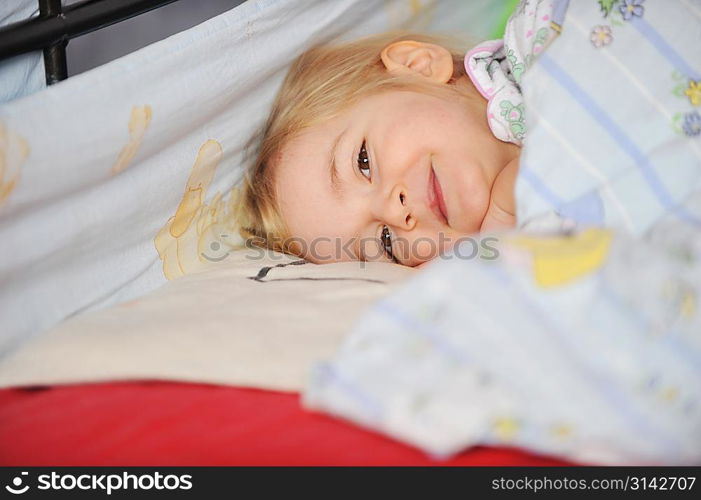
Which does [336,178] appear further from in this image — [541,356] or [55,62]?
[541,356]

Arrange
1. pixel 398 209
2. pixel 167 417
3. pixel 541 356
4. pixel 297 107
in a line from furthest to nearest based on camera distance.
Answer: pixel 297 107 → pixel 398 209 → pixel 167 417 → pixel 541 356

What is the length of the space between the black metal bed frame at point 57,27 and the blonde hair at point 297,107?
0.28 metres

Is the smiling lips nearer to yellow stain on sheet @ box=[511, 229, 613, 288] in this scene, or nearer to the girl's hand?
the girl's hand

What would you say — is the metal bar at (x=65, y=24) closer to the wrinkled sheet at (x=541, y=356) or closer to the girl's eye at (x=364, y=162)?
the girl's eye at (x=364, y=162)

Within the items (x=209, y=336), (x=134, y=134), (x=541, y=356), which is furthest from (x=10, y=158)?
(x=541, y=356)

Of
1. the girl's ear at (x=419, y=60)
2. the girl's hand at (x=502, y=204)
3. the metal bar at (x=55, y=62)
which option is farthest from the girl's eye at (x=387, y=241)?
the metal bar at (x=55, y=62)

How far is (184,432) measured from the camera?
759 mm

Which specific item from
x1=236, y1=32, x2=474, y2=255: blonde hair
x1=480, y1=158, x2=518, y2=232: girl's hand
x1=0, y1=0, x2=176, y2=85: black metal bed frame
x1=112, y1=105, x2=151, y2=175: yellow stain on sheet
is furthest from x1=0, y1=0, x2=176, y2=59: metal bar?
x1=480, y1=158, x2=518, y2=232: girl's hand

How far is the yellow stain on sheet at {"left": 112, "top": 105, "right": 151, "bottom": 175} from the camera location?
106 centimetres

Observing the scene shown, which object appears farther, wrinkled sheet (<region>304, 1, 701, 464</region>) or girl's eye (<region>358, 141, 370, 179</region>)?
girl's eye (<region>358, 141, 370, 179</region>)

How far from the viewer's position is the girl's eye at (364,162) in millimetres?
1266

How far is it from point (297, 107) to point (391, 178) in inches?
8.7
